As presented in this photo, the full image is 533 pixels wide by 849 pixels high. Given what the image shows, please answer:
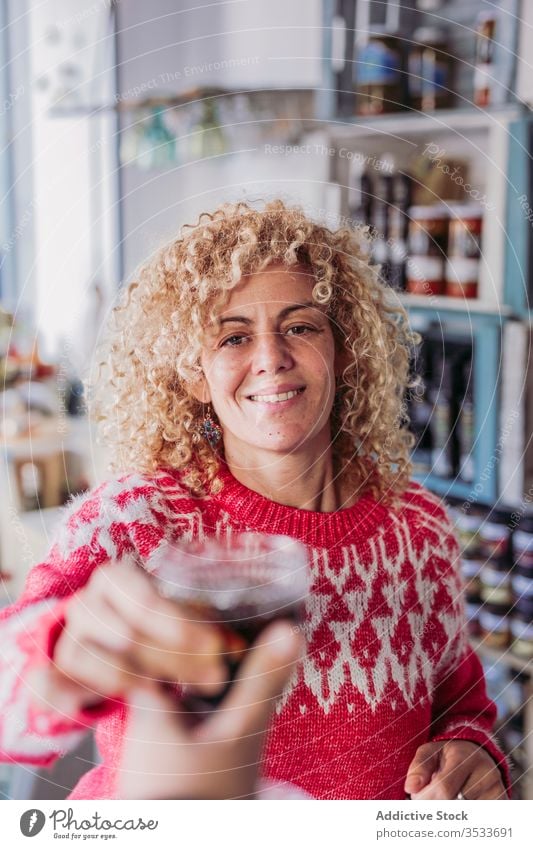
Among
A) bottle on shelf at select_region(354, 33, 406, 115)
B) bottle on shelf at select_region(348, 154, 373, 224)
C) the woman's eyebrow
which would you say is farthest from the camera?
bottle on shelf at select_region(354, 33, 406, 115)

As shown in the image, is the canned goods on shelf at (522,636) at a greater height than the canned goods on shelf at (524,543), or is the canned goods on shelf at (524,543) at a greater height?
the canned goods on shelf at (524,543)

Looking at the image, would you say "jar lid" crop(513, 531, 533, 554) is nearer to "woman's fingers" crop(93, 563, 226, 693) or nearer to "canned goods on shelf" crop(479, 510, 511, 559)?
"canned goods on shelf" crop(479, 510, 511, 559)

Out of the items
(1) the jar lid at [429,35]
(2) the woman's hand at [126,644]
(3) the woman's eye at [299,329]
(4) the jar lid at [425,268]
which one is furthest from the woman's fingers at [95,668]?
(1) the jar lid at [429,35]

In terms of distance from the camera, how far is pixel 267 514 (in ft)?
1.67

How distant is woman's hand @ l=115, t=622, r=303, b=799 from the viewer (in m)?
0.48

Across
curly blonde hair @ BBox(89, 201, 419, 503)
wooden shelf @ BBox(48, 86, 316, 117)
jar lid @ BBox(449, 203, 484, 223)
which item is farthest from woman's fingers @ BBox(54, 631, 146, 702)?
jar lid @ BBox(449, 203, 484, 223)

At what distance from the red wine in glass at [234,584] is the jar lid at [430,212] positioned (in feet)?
1.34

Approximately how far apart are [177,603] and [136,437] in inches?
4.0

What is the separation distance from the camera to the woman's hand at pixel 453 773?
0.55 m

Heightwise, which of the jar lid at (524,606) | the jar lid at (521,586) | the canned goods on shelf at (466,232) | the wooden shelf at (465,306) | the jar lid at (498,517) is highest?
the canned goods on shelf at (466,232)

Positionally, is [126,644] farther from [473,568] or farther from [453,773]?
[473,568]

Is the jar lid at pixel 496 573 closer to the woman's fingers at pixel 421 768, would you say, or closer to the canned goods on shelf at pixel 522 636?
the canned goods on shelf at pixel 522 636

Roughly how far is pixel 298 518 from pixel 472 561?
331 millimetres

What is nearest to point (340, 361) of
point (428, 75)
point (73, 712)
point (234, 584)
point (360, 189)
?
point (234, 584)
